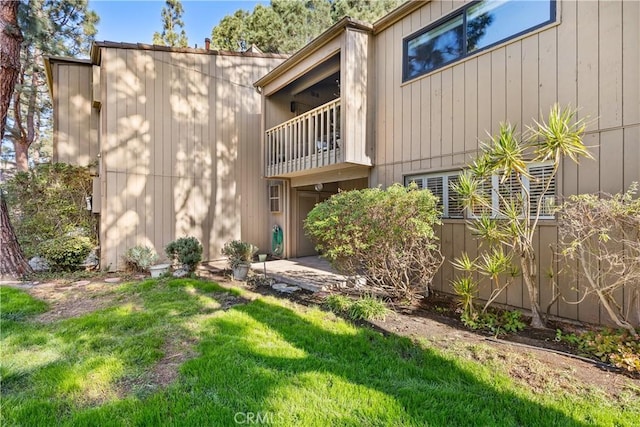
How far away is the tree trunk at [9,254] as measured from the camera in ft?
22.7

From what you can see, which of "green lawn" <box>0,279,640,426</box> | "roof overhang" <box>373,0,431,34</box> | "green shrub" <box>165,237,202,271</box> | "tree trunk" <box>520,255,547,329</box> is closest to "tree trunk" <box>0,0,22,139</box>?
"green shrub" <box>165,237,202,271</box>

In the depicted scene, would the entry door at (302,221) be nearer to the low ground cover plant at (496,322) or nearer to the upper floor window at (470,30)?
the upper floor window at (470,30)

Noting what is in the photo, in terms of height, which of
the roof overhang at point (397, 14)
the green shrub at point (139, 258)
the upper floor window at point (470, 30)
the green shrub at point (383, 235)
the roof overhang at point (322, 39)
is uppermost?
the roof overhang at point (397, 14)

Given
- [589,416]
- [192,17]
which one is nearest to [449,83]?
[589,416]

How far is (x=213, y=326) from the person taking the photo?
13.5ft

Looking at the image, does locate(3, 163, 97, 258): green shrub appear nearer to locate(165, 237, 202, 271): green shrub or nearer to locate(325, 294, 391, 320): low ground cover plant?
locate(165, 237, 202, 271): green shrub

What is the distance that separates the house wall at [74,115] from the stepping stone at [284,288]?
7.27 m

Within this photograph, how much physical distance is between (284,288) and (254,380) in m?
3.60

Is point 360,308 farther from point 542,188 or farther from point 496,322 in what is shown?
point 542,188

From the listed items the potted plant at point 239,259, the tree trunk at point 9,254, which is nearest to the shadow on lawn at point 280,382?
the potted plant at point 239,259

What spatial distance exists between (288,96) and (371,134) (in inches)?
168

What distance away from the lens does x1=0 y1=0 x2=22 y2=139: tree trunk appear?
21.8 ft

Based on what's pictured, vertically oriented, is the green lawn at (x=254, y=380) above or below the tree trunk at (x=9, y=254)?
below

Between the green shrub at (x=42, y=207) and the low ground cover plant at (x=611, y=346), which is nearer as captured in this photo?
the low ground cover plant at (x=611, y=346)
